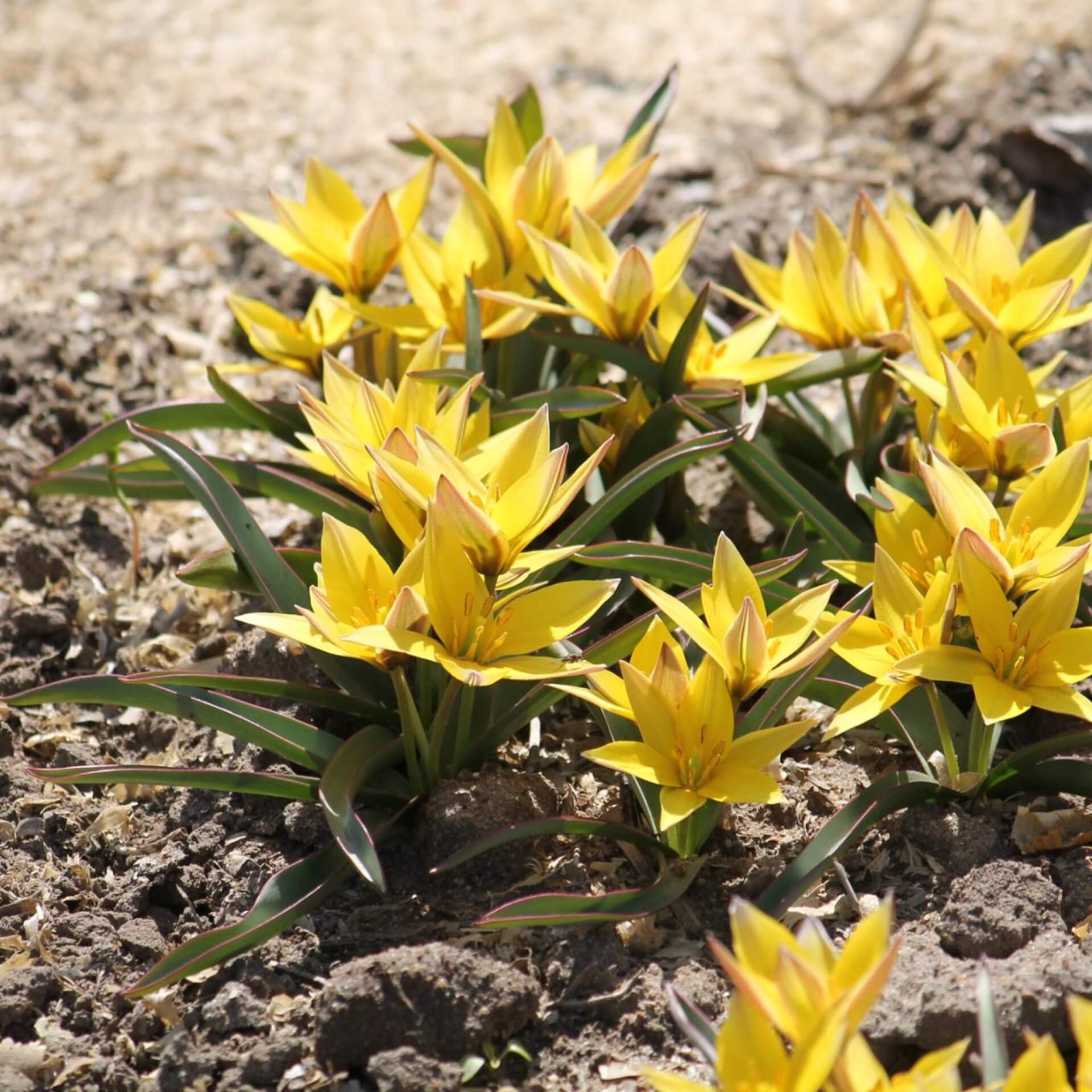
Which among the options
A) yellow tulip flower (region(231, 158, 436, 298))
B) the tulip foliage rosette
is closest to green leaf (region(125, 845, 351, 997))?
the tulip foliage rosette

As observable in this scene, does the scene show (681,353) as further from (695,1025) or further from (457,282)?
(695,1025)

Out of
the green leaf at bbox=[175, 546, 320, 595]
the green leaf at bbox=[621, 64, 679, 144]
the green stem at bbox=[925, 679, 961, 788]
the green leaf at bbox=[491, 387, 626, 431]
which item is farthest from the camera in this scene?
the green leaf at bbox=[621, 64, 679, 144]

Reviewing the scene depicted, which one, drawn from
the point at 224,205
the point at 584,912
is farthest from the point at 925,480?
the point at 224,205

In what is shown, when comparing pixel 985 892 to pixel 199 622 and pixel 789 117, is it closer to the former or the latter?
pixel 199 622

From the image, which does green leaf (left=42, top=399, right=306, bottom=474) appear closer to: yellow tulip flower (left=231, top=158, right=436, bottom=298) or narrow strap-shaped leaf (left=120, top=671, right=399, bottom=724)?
yellow tulip flower (left=231, top=158, right=436, bottom=298)

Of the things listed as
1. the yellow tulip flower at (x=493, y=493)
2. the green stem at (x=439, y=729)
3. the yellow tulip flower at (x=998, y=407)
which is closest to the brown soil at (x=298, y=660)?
the green stem at (x=439, y=729)

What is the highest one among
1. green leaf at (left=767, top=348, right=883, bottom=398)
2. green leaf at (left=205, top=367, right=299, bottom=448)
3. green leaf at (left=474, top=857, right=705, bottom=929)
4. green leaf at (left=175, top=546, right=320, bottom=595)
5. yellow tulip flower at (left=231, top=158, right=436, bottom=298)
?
yellow tulip flower at (left=231, top=158, right=436, bottom=298)

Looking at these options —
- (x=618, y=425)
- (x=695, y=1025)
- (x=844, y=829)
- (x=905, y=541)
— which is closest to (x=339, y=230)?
(x=618, y=425)
